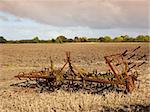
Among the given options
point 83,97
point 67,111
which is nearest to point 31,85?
point 83,97

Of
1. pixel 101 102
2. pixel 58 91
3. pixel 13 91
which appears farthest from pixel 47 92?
pixel 101 102

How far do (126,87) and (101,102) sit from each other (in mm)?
1211

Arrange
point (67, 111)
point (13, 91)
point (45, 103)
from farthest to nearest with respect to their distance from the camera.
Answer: point (13, 91), point (45, 103), point (67, 111)

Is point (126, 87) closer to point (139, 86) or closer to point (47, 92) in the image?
point (139, 86)

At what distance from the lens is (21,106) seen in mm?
9086

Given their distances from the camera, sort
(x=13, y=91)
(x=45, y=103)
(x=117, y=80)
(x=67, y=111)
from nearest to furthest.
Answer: (x=67, y=111)
(x=45, y=103)
(x=117, y=80)
(x=13, y=91)

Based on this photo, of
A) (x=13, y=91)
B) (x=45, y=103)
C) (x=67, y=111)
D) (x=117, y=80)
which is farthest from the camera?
(x=13, y=91)

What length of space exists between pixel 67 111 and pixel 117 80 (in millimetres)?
2070

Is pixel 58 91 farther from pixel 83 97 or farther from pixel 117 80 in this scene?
pixel 117 80

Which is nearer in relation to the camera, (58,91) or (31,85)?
(58,91)

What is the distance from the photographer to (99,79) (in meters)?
10.1

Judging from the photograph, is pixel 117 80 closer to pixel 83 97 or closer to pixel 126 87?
pixel 126 87

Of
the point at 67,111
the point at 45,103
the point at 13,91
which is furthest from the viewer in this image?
the point at 13,91

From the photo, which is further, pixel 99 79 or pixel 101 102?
pixel 99 79
